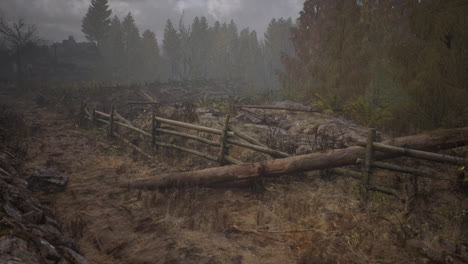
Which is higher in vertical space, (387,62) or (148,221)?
(387,62)

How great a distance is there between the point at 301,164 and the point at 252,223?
1.44m

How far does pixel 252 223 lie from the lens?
3975 millimetres

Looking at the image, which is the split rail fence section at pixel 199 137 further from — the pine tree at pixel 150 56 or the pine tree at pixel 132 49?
the pine tree at pixel 150 56

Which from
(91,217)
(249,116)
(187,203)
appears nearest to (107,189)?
(91,217)

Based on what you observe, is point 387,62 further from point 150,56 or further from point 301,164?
point 150,56

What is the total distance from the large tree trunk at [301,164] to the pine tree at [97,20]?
4694 centimetres

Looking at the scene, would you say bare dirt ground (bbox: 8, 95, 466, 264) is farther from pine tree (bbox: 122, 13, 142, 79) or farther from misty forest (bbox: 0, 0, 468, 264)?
pine tree (bbox: 122, 13, 142, 79)

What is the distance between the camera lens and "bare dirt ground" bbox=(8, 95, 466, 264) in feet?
10.2

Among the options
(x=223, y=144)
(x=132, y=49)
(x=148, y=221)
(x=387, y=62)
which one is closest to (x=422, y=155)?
(x=223, y=144)

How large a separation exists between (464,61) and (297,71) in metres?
14.8

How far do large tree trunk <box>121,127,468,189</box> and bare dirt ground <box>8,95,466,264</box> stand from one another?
0.26m

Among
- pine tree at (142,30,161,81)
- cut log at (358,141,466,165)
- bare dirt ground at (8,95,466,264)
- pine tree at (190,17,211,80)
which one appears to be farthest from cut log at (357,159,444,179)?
pine tree at (142,30,161,81)

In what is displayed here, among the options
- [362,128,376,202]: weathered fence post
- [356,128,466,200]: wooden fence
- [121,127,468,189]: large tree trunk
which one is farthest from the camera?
[121,127,468,189]: large tree trunk

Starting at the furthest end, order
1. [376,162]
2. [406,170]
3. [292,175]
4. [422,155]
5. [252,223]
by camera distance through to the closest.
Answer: [292,175] → [376,162] → [252,223] → [406,170] → [422,155]
